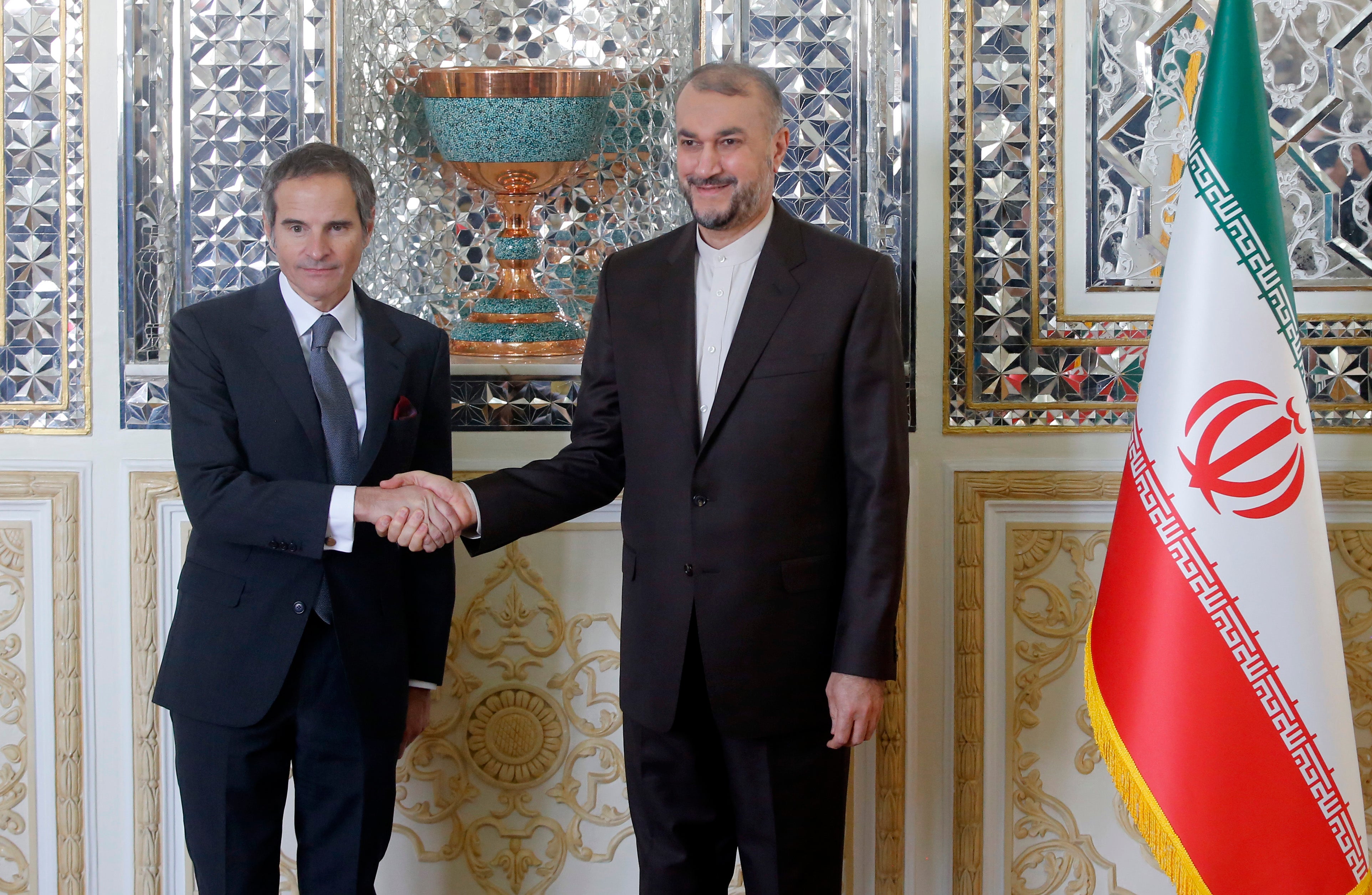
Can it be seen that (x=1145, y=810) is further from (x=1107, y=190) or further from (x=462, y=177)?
(x=462, y=177)

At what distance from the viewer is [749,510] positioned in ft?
6.23

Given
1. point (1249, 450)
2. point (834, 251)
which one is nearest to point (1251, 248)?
point (1249, 450)

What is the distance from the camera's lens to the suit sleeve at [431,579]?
2131mm

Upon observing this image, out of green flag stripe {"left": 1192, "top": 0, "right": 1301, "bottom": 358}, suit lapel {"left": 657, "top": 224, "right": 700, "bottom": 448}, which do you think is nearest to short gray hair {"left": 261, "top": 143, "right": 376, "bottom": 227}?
suit lapel {"left": 657, "top": 224, "right": 700, "bottom": 448}

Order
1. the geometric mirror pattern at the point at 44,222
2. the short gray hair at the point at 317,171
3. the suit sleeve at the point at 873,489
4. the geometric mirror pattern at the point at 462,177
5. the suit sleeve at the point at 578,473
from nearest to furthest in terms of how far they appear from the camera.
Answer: the suit sleeve at the point at 873,489 → the short gray hair at the point at 317,171 → the suit sleeve at the point at 578,473 → the geometric mirror pattern at the point at 44,222 → the geometric mirror pattern at the point at 462,177

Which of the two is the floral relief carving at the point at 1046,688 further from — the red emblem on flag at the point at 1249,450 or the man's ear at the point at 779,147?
the man's ear at the point at 779,147

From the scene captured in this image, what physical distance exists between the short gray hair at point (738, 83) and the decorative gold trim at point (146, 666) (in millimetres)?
1406

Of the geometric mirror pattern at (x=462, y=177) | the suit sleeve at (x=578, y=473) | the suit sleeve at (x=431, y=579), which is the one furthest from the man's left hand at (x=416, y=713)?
the geometric mirror pattern at (x=462, y=177)

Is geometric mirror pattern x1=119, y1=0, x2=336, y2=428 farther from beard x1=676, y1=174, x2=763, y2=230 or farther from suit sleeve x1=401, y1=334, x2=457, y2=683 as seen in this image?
beard x1=676, y1=174, x2=763, y2=230

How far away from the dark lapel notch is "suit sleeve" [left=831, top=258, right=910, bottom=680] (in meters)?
0.13

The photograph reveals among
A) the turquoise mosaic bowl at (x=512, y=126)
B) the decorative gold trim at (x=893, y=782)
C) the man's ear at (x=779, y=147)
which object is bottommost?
the decorative gold trim at (x=893, y=782)

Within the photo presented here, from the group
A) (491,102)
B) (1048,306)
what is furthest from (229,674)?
(1048,306)

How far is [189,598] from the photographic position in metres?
1.98

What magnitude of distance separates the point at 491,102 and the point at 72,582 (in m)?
1.38
